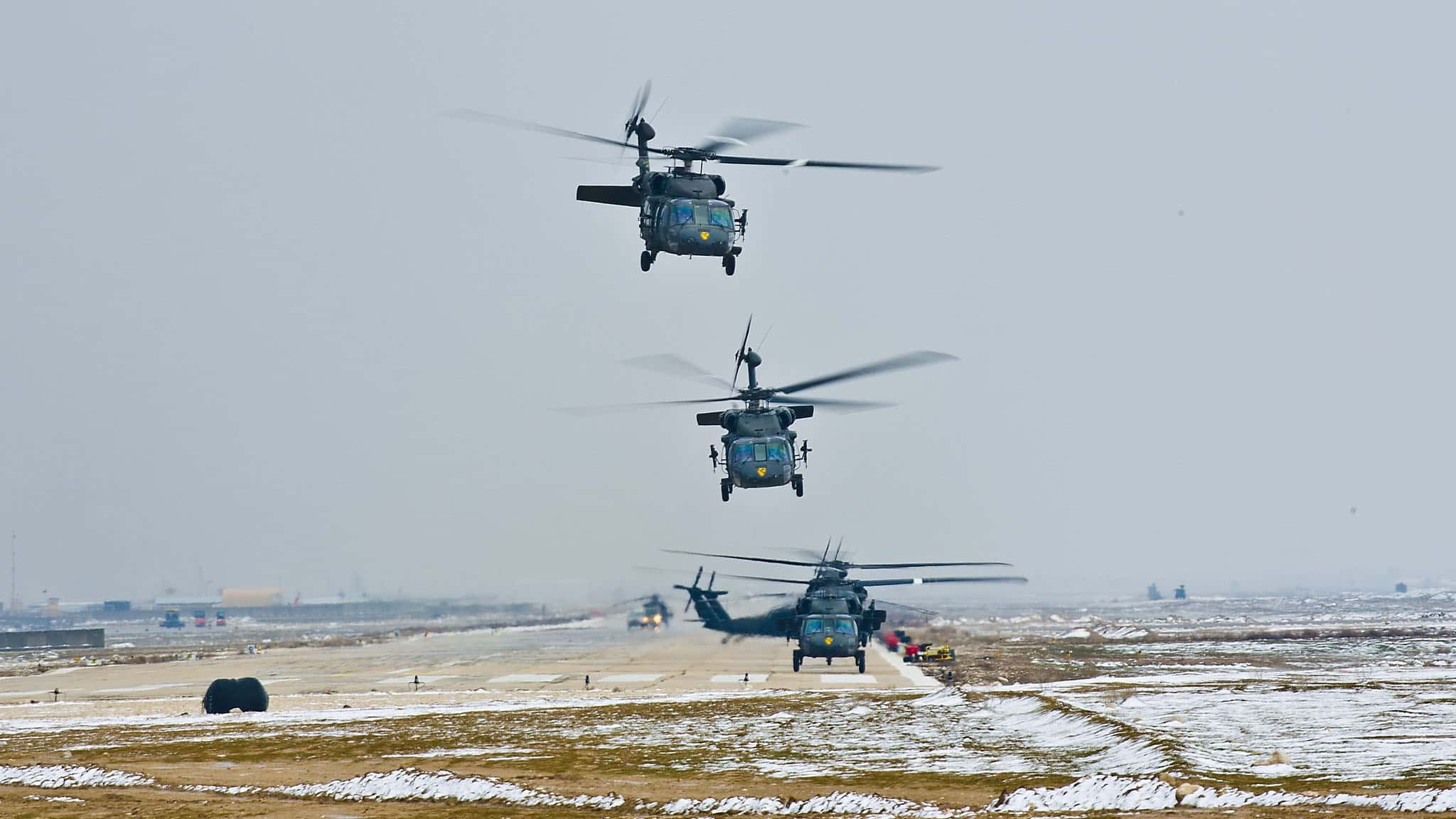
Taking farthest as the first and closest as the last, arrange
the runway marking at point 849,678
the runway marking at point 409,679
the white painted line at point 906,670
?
the runway marking at point 409,679, the runway marking at point 849,678, the white painted line at point 906,670

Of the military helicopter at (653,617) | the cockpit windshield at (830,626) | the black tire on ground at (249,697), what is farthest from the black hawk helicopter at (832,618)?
the military helicopter at (653,617)

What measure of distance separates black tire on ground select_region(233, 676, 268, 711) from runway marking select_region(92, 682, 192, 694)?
75.3 ft

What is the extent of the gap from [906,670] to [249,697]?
146ft

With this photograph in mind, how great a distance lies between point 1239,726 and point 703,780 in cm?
2135

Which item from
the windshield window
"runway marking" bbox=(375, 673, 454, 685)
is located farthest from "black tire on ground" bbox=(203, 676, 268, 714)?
the windshield window

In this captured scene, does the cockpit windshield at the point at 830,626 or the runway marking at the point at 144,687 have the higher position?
the cockpit windshield at the point at 830,626

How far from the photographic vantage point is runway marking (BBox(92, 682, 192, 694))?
89.9 meters

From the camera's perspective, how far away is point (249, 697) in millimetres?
70688

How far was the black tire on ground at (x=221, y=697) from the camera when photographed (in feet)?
231

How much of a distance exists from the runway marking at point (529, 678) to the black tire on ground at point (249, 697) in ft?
68.6

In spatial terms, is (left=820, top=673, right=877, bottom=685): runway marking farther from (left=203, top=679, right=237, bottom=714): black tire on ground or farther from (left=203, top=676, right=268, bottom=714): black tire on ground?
(left=203, top=679, right=237, bottom=714): black tire on ground

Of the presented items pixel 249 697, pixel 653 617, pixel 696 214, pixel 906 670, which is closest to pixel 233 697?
pixel 249 697

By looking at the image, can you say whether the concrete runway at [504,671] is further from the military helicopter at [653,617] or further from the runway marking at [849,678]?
the military helicopter at [653,617]

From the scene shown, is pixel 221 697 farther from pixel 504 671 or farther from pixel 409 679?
pixel 504 671
